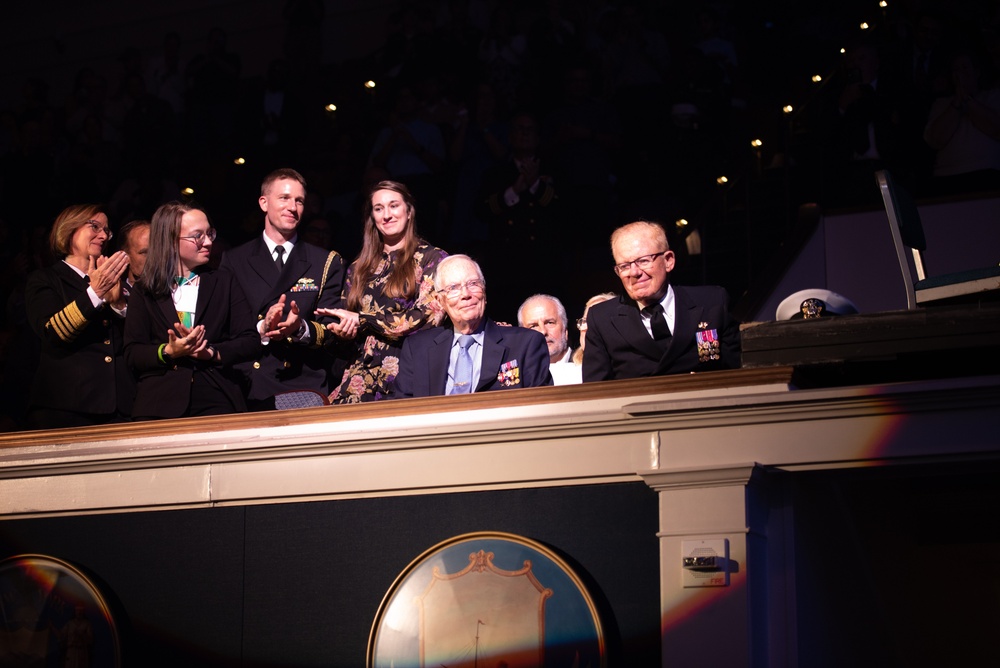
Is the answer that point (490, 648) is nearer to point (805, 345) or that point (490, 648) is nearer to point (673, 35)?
point (805, 345)

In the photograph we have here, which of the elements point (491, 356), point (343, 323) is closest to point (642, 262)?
point (491, 356)

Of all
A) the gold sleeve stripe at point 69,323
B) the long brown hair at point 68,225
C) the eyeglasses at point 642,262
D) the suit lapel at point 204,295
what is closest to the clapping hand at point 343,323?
the suit lapel at point 204,295

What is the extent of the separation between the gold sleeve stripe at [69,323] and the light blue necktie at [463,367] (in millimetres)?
1335

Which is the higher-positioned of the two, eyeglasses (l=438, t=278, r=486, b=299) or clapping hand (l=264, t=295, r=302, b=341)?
eyeglasses (l=438, t=278, r=486, b=299)

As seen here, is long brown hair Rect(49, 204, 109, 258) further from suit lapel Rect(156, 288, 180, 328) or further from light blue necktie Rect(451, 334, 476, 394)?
light blue necktie Rect(451, 334, 476, 394)

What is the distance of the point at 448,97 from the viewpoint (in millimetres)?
8984

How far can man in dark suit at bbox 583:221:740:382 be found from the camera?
423cm

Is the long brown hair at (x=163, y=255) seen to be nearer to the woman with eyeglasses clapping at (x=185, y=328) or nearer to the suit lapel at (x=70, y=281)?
the woman with eyeglasses clapping at (x=185, y=328)

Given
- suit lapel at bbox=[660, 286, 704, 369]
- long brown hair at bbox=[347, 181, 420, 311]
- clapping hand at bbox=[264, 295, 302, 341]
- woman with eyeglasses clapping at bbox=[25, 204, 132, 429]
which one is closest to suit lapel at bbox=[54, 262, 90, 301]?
woman with eyeglasses clapping at bbox=[25, 204, 132, 429]

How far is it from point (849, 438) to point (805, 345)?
0.88 feet

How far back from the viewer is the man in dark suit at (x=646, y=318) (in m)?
4.23

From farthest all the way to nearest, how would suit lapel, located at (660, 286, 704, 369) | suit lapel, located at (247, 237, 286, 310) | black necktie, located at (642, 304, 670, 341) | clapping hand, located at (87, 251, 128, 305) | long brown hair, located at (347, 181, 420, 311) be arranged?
suit lapel, located at (247, 237, 286, 310)
long brown hair, located at (347, 181, 420, 311)
clapping hand, located at (87, 251, 128, 305)
black necktie, located at (642, 304, 670, 341)
suit lapel, located at (660, 286, 704, 369)

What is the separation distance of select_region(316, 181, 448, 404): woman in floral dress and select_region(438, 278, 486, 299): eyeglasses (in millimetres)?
206

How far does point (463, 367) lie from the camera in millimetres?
4398
